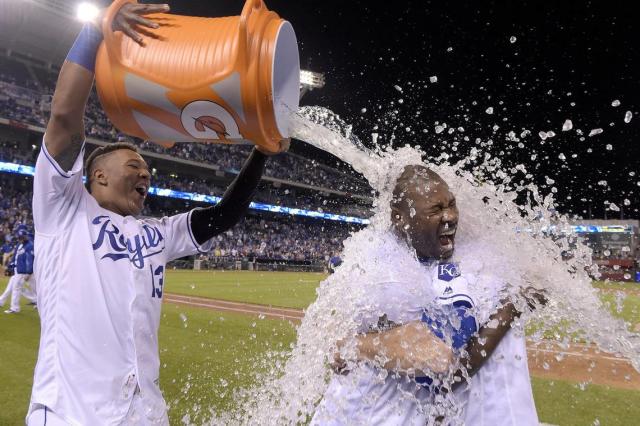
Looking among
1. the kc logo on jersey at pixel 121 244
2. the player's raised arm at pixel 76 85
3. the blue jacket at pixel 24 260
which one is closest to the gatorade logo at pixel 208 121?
the player's raised arm at pixel 76 85

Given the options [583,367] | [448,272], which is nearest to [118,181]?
[448,272]

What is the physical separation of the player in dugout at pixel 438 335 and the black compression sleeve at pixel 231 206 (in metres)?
1.07

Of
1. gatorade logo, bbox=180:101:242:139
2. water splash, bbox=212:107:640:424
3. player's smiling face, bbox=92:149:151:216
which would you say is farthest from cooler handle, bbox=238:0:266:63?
player's smiling face, bbox=92:149:151:216

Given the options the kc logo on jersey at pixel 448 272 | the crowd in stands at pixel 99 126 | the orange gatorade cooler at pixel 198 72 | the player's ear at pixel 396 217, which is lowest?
the kc logo on jersey at pixel 448 272

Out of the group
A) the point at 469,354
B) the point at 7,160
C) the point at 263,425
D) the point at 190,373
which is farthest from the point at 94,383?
the point at 7,160

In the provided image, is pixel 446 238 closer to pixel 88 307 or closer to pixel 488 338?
pixel 488 338

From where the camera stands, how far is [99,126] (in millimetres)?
34906

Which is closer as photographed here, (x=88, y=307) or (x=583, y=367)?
(x=88, y=307)

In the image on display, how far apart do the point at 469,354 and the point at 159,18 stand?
184 cm

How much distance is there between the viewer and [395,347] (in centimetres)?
166

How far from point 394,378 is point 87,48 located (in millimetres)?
1832

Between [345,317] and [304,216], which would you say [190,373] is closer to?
[345,317]

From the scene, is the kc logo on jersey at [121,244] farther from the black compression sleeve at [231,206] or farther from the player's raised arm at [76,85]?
the black compression sleeve at [231,206]

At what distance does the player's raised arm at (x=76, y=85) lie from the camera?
1.92 m
